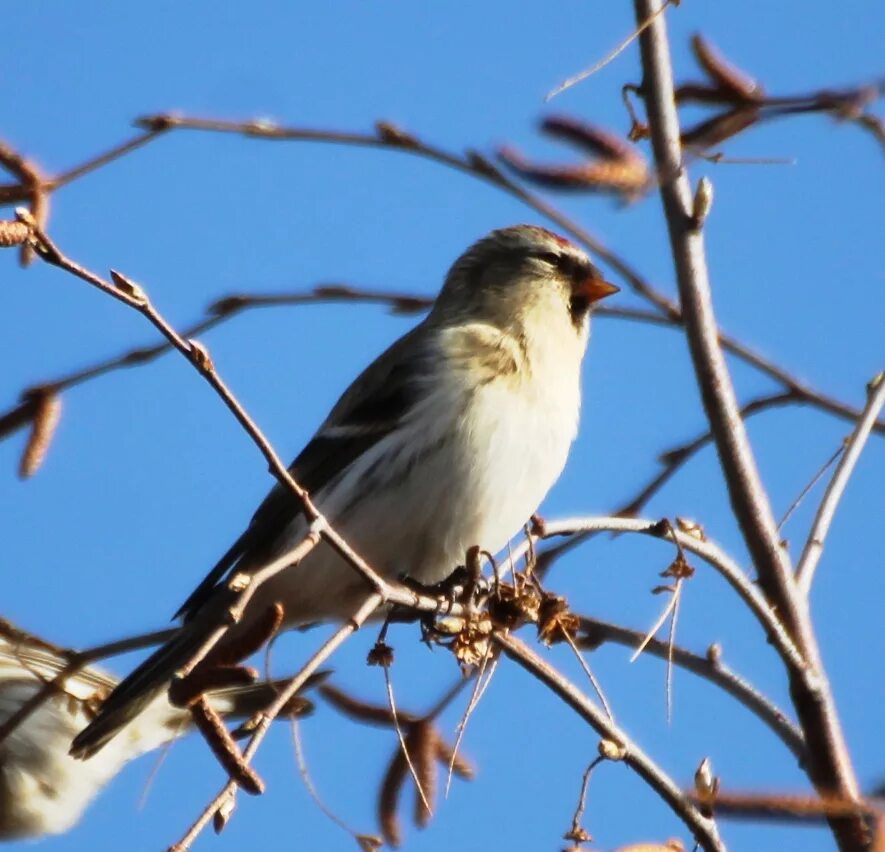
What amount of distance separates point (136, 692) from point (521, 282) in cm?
168

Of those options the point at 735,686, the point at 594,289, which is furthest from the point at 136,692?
the point at 594,289

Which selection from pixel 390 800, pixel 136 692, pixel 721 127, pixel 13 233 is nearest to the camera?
pixel 13 233

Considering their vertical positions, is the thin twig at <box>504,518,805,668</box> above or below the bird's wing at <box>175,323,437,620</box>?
below

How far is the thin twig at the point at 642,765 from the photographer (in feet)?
6.97

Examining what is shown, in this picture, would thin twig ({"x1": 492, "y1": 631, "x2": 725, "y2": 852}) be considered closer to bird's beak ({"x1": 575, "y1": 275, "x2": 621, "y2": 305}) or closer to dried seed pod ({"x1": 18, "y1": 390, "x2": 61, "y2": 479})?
Answer: dried seed pod ({"x1": 18, "y1": 390, "x2": 61, "y2": 479})

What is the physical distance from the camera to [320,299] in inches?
120

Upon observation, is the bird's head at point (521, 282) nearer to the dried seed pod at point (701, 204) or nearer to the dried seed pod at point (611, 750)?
the dried seed pod at point (701, 204)

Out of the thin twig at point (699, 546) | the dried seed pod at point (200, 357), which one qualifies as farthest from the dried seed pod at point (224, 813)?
the thin twig at point (699, 546)

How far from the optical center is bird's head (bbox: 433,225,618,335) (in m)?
4.30

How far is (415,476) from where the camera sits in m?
Answer: 3.68

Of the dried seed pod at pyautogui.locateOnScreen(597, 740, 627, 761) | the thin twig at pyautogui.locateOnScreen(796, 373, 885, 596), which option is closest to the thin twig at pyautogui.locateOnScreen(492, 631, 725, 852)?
the dried seed pod at pyautogui.locateOnScreen(597, 740, 627, 761)

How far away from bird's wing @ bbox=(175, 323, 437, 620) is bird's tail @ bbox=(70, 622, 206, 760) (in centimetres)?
13

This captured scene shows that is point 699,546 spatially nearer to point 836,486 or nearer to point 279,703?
point 836,486

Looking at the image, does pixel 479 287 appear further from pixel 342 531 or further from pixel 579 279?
pixel 342 531
